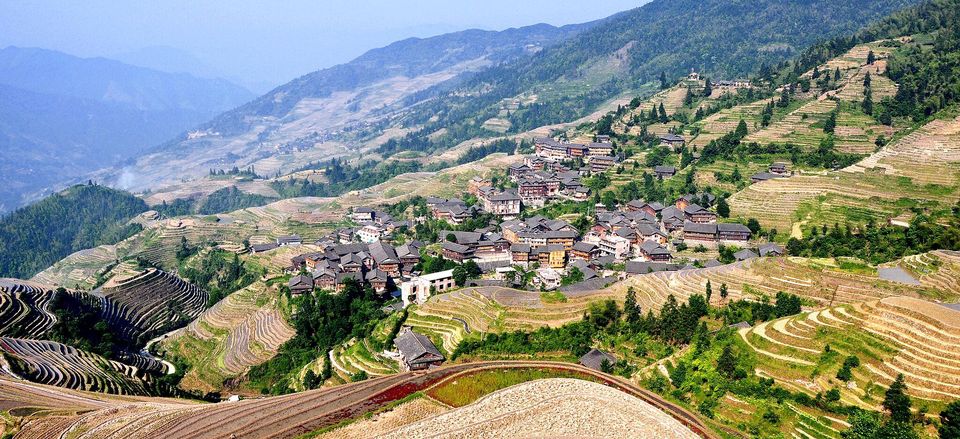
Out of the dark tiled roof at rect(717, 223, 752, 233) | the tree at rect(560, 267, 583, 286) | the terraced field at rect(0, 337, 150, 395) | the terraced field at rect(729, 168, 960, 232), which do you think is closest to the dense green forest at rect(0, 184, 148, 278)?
the terraced field at rect(0, 337, 150, 395)

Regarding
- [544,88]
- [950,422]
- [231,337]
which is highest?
[544,88]

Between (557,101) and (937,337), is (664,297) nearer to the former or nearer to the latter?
(937,337)

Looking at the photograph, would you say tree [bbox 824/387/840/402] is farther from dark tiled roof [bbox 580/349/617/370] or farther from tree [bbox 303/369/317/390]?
tree [bbox 303/369/317/390]

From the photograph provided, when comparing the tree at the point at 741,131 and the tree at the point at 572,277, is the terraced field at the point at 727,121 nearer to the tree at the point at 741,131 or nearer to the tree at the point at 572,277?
the tree at the point at 741,131

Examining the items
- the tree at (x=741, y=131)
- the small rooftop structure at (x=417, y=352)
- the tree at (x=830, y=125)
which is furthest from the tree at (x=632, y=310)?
the tree at (x=830, y=125)

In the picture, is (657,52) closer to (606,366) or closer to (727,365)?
(606,366)

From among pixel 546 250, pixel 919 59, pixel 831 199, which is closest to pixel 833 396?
pixel 546 250
